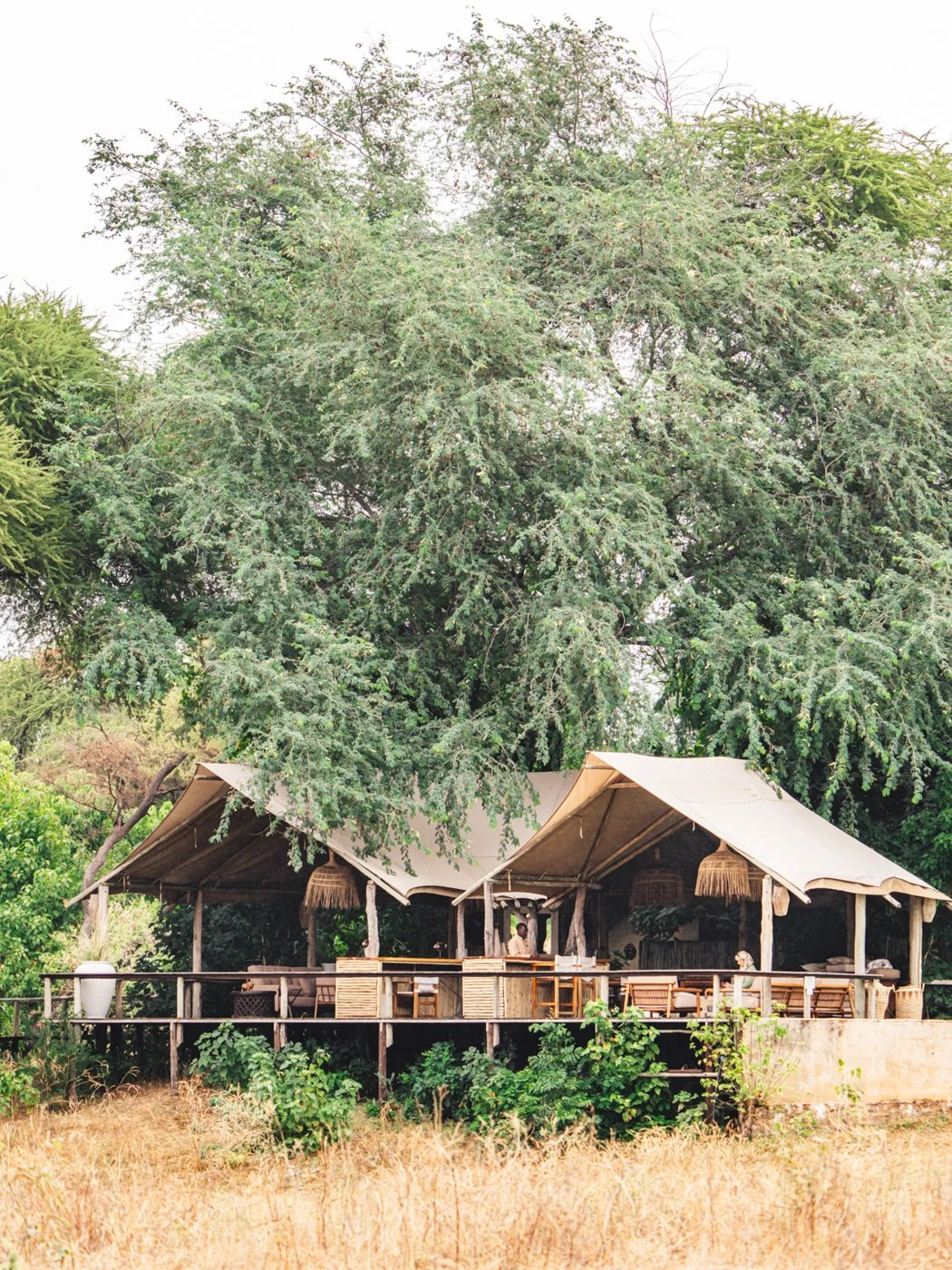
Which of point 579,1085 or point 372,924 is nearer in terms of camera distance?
point 579,1085

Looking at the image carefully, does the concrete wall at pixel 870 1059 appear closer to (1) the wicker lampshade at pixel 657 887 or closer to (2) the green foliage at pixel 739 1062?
(2) the green foliage at pixel 739 1062

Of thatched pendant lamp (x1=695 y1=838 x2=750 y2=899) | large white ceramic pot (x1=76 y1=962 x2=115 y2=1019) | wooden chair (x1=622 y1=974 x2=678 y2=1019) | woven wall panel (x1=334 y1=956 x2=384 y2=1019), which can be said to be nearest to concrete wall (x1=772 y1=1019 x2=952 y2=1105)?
wooden chair (x1=622 y1=974 x2=678 y2=1019)

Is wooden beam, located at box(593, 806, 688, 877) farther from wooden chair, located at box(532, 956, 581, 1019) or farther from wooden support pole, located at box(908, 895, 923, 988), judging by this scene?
wooden support pole, located at box(908, 895, 923, 988)

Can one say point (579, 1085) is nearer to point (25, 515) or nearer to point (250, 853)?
point (250, 853)

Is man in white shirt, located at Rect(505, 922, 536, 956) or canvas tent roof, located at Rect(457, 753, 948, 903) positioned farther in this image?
man in white shirt, located at Rect(505, 922, 536, 956)

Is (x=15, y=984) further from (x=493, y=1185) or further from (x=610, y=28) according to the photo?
(x=493, y=1185)

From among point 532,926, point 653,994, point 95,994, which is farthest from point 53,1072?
point 653,994

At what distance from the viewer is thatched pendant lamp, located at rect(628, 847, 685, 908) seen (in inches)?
817

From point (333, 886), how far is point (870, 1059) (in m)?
7.03

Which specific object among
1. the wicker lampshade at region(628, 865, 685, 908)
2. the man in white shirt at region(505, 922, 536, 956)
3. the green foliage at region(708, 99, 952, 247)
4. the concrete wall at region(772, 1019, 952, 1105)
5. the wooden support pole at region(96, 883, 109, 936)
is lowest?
the concrete wall at region(772, 1019, 952, 1105)

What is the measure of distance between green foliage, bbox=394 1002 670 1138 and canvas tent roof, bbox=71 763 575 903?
313 centimetres

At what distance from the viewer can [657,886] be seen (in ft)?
68.3

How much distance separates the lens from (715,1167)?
12273 mm

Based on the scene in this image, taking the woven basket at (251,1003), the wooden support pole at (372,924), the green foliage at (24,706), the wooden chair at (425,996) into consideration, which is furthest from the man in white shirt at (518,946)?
the green foliage at (24,706)
